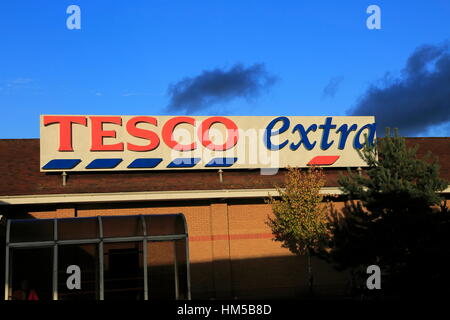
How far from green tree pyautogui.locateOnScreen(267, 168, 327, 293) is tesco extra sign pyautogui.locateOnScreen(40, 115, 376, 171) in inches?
119

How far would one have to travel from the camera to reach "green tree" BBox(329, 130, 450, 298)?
20245mm

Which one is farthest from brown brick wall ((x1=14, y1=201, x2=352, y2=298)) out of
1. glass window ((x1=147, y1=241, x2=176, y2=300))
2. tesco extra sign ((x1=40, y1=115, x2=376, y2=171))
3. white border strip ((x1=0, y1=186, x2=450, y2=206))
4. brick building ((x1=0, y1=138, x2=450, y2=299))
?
tesco extra sign ((x1=40, y1=115, x2=376, y2=171))

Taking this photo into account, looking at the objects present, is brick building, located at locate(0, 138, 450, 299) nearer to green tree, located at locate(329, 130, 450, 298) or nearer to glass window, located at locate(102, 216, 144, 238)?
green tree, located at locate(329, 130, 450, 298)

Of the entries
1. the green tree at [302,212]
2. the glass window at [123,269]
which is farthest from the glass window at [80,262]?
the green tree at [302,212]

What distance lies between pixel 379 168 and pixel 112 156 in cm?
1301

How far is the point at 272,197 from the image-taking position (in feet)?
85.1

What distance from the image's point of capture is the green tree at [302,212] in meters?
24.0

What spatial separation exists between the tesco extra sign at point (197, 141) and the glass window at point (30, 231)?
8.44 m

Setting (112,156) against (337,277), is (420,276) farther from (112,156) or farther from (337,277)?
(112,156)

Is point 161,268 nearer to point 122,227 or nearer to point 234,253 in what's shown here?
point 234,253

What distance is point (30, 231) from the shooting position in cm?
1684
